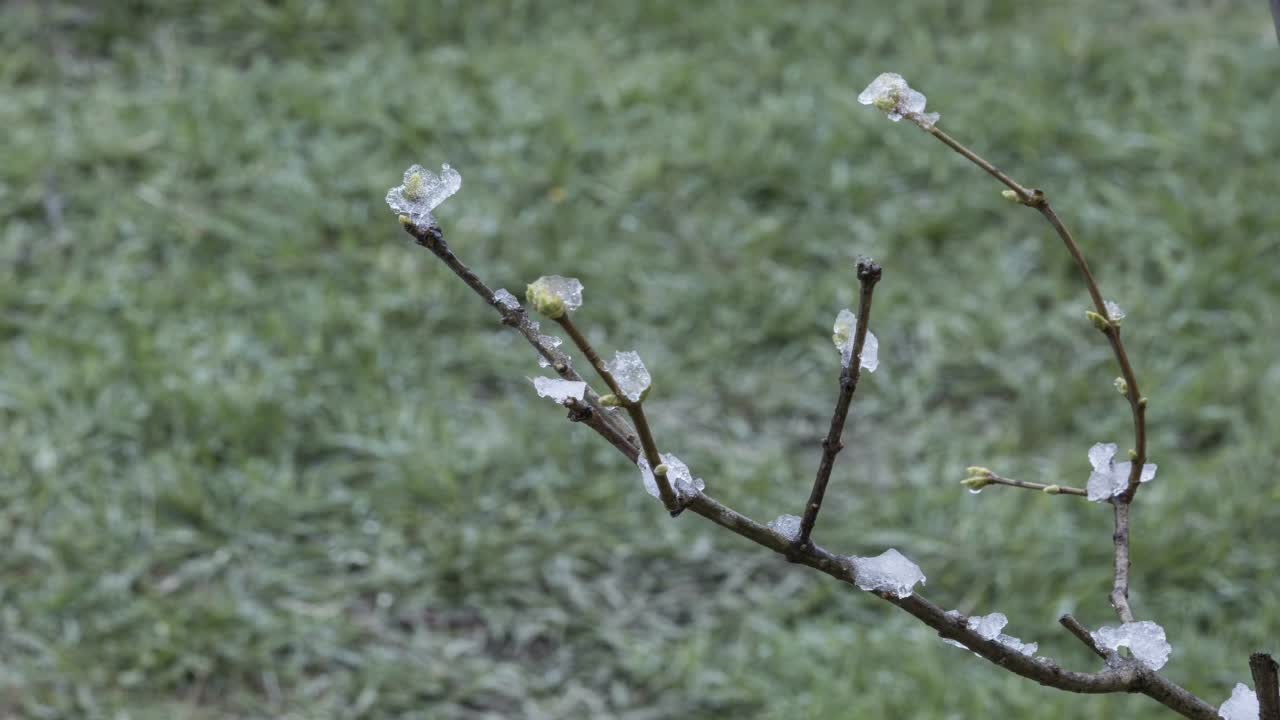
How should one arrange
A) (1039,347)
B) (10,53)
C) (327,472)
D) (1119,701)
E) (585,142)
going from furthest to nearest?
(10,53)
(585,142)
(1039,347)
(327,472)
(1119,701)

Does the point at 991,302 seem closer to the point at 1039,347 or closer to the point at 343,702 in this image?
the point at 1039,347

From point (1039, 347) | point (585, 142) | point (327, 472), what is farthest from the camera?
point (585, 142)

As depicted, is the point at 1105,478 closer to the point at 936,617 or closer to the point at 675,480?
the point at 936,617

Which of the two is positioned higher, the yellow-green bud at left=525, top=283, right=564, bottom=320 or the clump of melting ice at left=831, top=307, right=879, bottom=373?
the clump of melting ice at left=831, top=307, right=879, bottom=373

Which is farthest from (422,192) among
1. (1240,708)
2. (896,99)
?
(1240,708)

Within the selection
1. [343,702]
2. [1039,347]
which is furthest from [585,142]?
[343,702]

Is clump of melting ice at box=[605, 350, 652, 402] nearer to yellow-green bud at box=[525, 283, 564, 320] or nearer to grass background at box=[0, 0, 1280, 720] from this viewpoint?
yellow-green bud at box=[525, 283, 564, 320]

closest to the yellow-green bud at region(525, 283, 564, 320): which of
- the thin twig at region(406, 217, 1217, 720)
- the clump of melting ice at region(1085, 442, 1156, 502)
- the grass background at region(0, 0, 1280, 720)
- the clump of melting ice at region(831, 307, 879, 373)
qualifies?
the thin twig at region(406, 217, 1217, 720)

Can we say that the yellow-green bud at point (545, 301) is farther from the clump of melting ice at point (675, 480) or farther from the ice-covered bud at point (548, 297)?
the clump of melting ice at point (675, 480)
